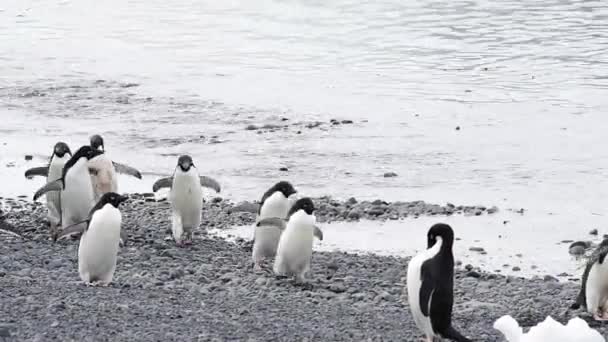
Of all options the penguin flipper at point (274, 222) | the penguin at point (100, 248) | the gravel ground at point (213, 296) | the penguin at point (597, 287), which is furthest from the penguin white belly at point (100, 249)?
the penguin at point (597, 287)

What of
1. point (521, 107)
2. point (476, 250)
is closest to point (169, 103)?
point (521, 107)

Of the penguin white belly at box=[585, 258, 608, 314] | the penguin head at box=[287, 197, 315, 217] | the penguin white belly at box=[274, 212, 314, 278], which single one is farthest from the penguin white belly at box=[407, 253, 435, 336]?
the penguin head at box=[287, 197, 315, 217]

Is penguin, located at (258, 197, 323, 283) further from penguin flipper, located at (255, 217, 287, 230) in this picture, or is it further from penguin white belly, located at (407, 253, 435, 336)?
penguin white belly, located at (407, 253, 435, 336)

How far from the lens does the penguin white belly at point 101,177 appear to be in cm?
1073

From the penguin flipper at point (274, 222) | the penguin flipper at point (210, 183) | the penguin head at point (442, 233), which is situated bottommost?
the penguin flipper at point (274, 222)

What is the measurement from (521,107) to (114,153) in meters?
6.44

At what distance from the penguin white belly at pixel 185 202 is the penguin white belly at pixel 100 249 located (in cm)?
156

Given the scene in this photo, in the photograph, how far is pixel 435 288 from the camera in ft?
22.6

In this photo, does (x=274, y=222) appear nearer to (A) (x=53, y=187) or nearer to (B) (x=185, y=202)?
(B) (x=185, y=202)

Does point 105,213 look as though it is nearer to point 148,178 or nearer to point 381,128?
point 148,178

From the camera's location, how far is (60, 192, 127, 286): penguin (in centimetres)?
849

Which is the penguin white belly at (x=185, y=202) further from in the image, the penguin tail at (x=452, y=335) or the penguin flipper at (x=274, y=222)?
the penguin tail at (x=452, y=335)

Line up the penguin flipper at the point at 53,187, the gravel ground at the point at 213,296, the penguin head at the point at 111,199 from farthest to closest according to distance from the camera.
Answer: the penguin flipper at the point at 53,187 → the penguin head at the point at 111,199 → the gravel ground at the point at 213,296

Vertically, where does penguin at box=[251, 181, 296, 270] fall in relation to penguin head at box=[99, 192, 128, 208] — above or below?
below
